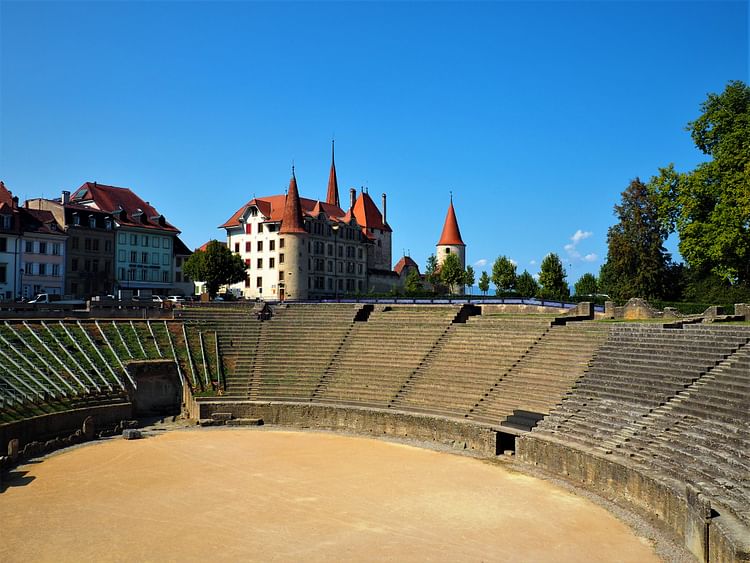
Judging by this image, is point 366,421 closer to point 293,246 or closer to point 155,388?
point 155,388

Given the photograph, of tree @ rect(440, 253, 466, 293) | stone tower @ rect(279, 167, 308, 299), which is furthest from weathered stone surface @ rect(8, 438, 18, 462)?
tree @ rect(440, 253, 466, 293)

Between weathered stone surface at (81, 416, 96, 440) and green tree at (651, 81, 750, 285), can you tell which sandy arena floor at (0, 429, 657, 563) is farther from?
green tree at (651, 81, 750, 285)

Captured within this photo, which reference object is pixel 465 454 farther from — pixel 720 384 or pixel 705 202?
pixel 705 202

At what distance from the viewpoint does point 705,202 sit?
147ft

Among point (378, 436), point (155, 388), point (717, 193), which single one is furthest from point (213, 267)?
point (717, 193)

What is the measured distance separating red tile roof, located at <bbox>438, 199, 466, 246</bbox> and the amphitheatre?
1973 inches

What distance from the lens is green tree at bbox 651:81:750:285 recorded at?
40.9 metres

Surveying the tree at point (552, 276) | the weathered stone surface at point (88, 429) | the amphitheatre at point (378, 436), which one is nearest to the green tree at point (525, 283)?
the tree at point (552, 276)

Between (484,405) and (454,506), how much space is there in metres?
10.8

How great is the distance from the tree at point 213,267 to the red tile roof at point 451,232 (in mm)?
39059

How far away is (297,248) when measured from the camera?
247 feet

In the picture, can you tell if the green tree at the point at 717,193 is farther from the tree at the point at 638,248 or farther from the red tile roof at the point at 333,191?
the red tile roof at the point at 333,191

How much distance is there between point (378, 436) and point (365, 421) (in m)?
1.28

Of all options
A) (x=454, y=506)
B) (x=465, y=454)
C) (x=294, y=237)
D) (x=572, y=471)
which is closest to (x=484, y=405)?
(x=465, y=454)
